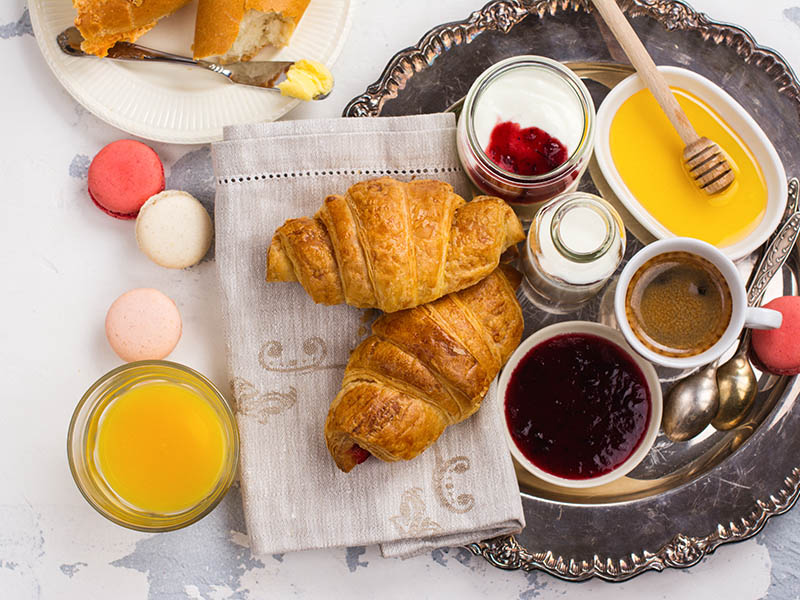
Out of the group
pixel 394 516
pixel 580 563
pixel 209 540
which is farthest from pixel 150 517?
pixel 580 563

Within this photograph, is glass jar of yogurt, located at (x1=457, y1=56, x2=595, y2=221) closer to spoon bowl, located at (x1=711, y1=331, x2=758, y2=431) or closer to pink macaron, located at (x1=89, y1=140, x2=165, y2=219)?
spoon bowl, located at (x1=711, y1=331, x2=758, y2=431)

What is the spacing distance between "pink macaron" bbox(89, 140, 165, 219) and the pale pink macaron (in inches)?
9.5

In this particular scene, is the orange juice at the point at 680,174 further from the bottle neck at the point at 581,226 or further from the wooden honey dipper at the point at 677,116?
the bottle neck at the point at 581,226

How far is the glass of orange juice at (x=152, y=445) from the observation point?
69.6 inches

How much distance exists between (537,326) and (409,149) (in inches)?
22.3

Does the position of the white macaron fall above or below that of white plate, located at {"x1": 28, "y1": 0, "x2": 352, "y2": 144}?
below

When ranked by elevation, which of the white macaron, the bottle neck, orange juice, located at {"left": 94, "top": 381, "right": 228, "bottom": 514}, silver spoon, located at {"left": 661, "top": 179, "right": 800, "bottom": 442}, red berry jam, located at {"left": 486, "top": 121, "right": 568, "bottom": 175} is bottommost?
orange juice, located at {"left": 94, "top": 381, "right": 228, "bottom": 514}

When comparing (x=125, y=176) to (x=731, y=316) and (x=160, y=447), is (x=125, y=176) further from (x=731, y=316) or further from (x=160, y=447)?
(x=731, y=316)

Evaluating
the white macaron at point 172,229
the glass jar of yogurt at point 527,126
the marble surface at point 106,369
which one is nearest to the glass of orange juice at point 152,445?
the marble surface at point 106,369

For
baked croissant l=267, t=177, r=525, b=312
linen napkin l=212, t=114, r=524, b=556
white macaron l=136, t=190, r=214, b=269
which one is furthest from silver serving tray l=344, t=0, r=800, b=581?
white macaron l=136, t=190, r=214, b=269

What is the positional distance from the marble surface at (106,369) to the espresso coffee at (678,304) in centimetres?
63

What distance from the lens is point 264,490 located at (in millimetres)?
1775

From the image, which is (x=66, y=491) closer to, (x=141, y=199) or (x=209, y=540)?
(x=209, y=540)

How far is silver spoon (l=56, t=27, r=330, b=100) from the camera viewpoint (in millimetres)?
1902
